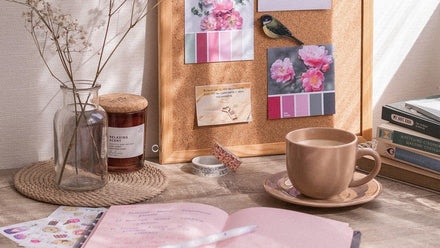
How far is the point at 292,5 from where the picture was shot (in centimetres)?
129

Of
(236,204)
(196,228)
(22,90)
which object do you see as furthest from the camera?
(22,90)

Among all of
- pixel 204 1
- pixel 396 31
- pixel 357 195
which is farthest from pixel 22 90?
pixel 396 31

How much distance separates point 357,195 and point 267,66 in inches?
14.1

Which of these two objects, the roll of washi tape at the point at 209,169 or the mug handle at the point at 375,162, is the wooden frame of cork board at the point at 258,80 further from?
the mug handle at the point at 375,162

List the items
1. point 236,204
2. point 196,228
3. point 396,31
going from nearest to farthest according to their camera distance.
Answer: point 196,228 < point 236,204 < point 396,31

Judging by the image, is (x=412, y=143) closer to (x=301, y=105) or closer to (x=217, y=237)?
(x=301, y=105)

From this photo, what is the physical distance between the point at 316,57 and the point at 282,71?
0.08m

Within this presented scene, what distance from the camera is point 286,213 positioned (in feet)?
3.24

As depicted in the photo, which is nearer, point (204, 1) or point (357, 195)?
point (357, 195)

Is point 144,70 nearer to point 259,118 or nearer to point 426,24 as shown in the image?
point 259,118

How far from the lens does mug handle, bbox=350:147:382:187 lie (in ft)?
3.50

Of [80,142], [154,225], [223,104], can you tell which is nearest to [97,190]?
[80,142]

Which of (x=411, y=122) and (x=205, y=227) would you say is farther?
(x=411, y=122)

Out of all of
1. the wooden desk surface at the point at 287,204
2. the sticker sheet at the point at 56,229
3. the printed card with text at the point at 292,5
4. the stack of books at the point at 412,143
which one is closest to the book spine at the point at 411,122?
the stack of books at the point at 412,143
